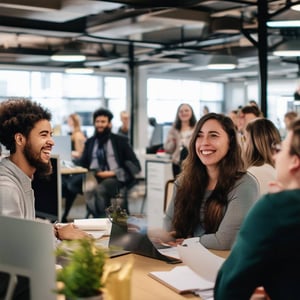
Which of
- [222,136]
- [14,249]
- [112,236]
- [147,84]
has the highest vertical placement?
[147,84]

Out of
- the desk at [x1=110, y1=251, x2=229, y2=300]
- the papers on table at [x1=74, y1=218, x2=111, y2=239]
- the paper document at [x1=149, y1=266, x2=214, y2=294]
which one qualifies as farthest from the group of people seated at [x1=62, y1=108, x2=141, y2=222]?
the paper document at [x1=149, y1=266, x2=214, y2=294]

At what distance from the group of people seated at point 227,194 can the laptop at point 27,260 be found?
472 mm

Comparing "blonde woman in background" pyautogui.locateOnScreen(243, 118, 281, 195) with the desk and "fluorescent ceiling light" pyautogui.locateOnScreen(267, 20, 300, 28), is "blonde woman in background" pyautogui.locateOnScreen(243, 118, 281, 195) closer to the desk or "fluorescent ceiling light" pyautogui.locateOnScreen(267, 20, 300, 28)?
the desk

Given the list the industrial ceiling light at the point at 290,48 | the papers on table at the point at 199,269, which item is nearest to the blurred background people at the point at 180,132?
the industrial ceiling light at the point at 290,48

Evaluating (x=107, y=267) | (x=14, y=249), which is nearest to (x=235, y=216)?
(x=107, y=267)

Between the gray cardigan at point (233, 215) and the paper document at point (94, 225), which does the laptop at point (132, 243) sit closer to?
the gray cardigan at point (233, 215)

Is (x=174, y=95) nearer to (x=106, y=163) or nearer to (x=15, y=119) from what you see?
(x=106, y=163)

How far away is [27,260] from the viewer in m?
1.40

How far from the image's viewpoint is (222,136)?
292cm

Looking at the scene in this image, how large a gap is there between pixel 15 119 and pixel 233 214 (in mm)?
1166

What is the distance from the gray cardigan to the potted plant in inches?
50.3

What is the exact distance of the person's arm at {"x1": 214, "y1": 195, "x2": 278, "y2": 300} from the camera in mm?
1330

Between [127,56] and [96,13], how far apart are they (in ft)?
15.8

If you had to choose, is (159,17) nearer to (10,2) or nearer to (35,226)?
(10,2)
